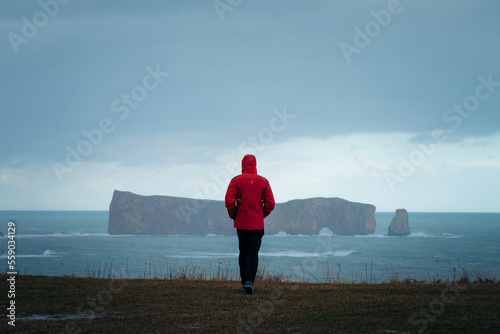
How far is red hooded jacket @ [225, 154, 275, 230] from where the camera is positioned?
25.1 feet

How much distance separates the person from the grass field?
518 mm

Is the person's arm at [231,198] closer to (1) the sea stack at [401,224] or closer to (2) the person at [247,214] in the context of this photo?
(2) the person at [247,214]

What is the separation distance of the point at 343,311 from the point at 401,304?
3.20 feet

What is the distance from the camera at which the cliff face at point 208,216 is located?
143000mm

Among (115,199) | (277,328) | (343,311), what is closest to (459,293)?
(343,311)

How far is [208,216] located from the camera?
145000 mm

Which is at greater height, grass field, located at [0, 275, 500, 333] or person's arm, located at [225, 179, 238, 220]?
person's arm, located at [225, 179, 238, 220]

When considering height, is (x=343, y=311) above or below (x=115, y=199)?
below

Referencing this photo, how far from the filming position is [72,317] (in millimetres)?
5488

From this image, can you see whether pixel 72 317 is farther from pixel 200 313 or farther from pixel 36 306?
pixel 200 313

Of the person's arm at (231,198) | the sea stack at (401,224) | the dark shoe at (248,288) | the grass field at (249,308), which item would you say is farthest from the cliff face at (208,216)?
the dark shoe at (248,288)

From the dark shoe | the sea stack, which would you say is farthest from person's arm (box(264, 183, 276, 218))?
the sea stack

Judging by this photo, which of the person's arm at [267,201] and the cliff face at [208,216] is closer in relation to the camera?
the person's arm at [267,201]

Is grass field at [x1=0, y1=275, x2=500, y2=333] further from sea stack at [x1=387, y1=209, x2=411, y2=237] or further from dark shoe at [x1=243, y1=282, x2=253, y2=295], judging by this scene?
sea stack at [x1=387, y1=209, x2=411, y2=237]
